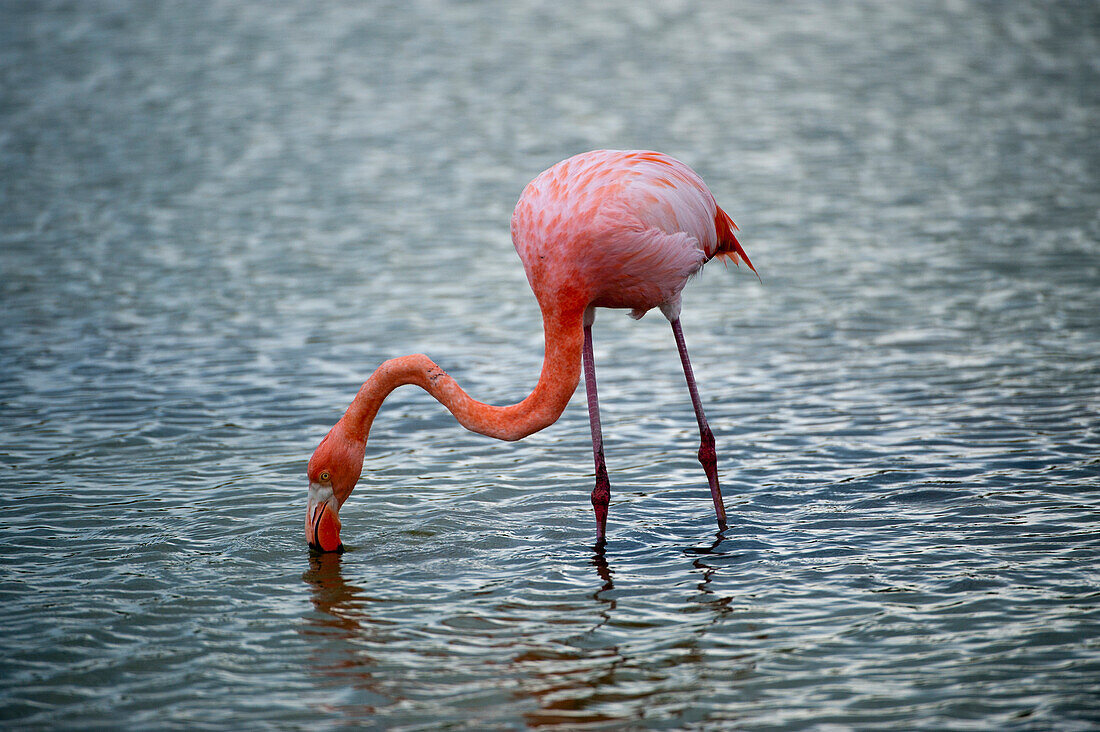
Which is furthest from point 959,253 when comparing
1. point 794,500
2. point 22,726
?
point 22,726

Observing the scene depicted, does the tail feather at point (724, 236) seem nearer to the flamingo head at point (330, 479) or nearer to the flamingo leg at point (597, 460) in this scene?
the flamingo leg at point (597, 460)

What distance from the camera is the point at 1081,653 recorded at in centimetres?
535

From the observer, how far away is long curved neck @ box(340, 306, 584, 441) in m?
6.25

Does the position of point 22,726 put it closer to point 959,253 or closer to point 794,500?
point 794,500

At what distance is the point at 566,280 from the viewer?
20.7 feet

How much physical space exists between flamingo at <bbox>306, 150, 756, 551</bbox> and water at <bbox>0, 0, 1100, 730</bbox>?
63cm

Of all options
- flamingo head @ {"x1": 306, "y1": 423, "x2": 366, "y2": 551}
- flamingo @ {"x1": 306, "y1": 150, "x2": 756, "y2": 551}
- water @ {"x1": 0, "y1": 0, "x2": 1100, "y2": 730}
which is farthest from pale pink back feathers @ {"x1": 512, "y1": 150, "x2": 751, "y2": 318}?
water @ {"x1": 0, "y1": 0, "x2": 1100, "y2": 730}

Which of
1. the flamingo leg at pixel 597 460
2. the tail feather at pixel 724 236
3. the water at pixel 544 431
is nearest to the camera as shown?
the water at pixel 544 431

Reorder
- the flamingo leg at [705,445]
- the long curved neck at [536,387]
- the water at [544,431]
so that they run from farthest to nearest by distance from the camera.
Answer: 1. the flamingo leg at [705,445]
2. the long curved neck at [536,387]
3. the water at [544,431]

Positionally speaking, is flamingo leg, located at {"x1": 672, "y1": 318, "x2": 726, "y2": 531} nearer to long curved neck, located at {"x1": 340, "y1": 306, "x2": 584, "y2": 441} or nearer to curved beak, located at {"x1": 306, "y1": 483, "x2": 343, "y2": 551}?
long curved neck, located at {"x1": 340, "y1": 306, "x2": 584, "y2": 441}

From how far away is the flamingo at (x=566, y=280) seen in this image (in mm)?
6285

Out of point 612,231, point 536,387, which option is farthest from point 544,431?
point 612,231

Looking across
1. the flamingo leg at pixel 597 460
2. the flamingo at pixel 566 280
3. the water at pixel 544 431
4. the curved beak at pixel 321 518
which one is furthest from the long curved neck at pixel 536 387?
the water at pixel 544 431

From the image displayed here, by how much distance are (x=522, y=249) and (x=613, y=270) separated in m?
0.51
